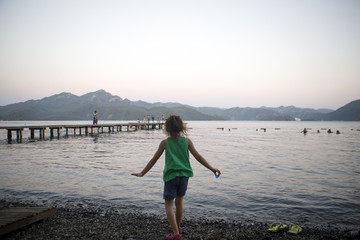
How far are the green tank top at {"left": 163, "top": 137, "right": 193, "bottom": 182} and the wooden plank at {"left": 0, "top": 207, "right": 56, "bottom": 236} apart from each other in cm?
302

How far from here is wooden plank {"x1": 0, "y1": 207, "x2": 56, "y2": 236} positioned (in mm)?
4504

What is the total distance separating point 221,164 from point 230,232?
→ 435 inches

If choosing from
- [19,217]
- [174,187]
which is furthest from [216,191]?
[19,217]

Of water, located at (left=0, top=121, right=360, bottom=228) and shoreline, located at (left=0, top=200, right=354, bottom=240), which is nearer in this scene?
shoreline, located at (left=0, top=200, right=354, bottom=240)

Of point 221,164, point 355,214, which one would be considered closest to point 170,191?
point 355,214

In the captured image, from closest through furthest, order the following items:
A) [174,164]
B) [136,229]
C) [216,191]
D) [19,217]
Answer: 1. [174,164]
2. [19,217]
3. [136,229]
4. [216,191]

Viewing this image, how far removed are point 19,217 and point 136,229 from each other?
2333mm

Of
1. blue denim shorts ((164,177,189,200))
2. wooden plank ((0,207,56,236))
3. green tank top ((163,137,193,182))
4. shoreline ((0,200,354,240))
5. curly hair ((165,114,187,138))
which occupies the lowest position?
shoreline ((0,200,354,240))

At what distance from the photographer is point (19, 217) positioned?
486 cm

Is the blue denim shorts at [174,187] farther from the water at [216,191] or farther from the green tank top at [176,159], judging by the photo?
the water at [216,191]

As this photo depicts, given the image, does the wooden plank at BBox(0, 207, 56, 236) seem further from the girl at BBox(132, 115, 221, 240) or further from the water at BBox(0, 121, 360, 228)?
the girl at BBox(132, 115, 221, 240)

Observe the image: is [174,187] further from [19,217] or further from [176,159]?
[19,217]

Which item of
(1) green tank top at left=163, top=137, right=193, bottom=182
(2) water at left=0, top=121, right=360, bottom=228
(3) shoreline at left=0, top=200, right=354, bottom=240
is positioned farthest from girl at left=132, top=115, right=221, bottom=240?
(2) water at left=0, top=121, right=360, bottom=228

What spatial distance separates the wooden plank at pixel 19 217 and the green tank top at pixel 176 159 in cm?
302
